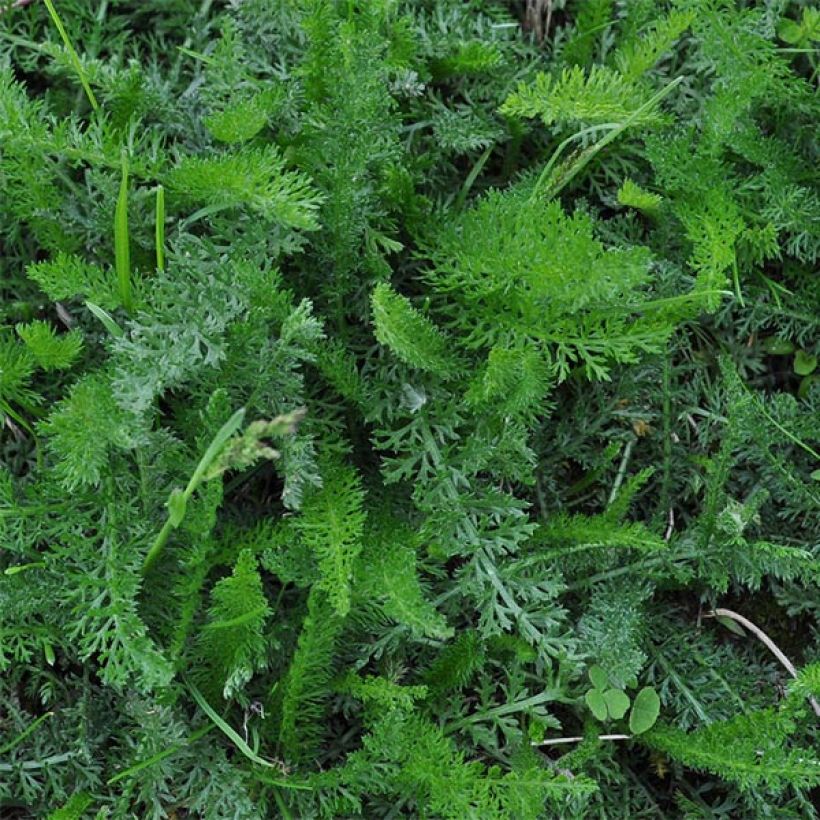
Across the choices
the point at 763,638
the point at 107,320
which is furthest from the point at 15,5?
the point at 763,638

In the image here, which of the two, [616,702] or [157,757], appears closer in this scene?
[157,757]

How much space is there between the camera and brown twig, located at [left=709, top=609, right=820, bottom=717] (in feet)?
7.46

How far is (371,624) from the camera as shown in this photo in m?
2.11

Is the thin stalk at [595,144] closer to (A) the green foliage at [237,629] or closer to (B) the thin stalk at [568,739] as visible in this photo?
(A) the green foliage at [237,629]

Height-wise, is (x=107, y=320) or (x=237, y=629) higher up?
(x=107, y=320)

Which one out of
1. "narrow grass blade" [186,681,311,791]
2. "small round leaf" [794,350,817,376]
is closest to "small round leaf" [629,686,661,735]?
"narrow grass blade" [186,681,311,791]

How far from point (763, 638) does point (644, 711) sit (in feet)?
1.03

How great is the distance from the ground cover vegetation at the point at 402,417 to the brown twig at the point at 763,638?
2 centimetres

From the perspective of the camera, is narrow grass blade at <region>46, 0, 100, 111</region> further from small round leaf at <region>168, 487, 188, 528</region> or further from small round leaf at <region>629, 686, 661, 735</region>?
small round leaf at <region>629, 686, 661, 735</region>

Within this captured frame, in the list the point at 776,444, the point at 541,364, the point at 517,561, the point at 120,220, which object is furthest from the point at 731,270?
the point at 120,220

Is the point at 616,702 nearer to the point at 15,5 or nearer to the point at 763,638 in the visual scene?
the point at 763,638

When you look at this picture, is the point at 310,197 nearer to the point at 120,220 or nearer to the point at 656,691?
the point at 120,220

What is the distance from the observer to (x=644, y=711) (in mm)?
2174

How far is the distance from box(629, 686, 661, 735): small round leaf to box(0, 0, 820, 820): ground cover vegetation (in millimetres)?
25
